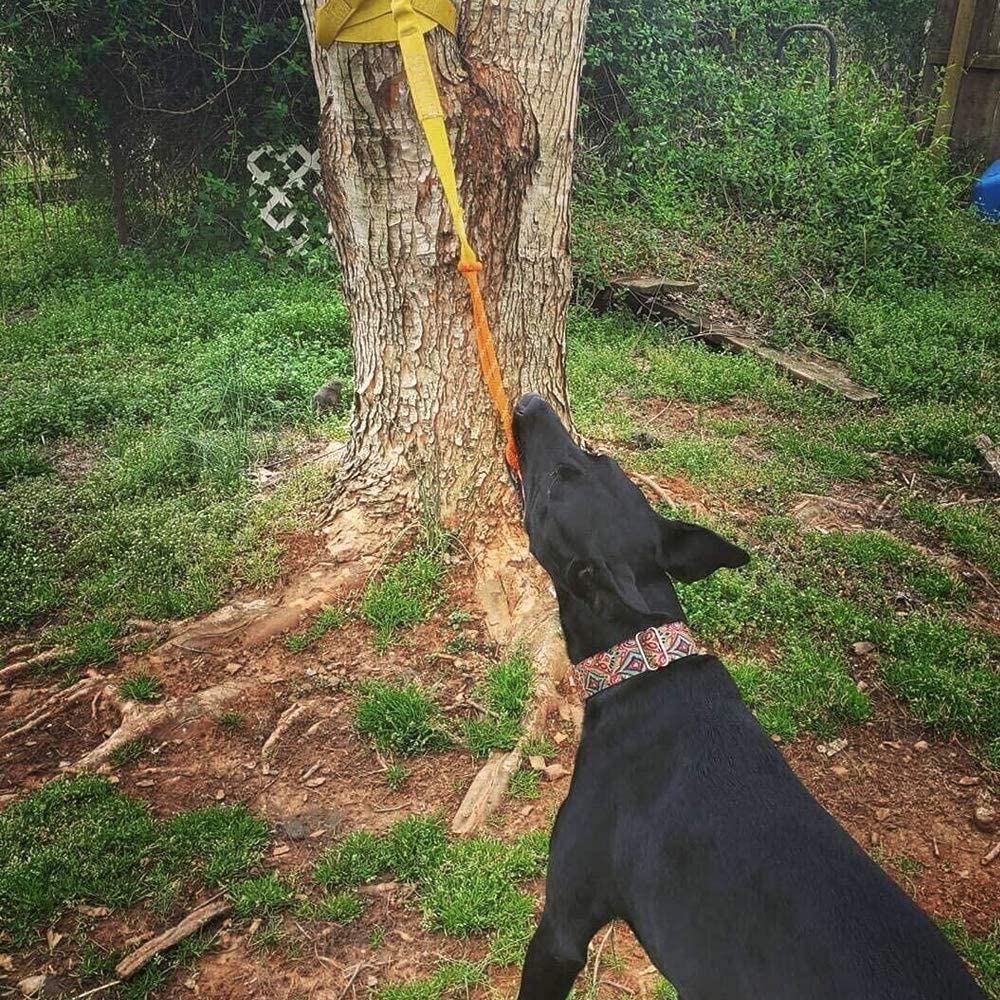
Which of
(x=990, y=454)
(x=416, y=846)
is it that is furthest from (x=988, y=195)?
(x=416, y=846)

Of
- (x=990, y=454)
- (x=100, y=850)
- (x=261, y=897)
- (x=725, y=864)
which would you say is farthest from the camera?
(x=990, y=454)

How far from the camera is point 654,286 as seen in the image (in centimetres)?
678

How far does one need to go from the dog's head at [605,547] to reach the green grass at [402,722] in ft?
3.25

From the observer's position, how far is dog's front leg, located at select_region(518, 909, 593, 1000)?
2.17m

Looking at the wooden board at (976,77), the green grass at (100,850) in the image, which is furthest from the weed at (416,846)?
the wooden board at (976,77)

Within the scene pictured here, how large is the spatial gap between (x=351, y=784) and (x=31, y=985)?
1.02 meters

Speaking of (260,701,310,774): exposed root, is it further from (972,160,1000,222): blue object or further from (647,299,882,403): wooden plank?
(972,160,1000,222): blue object

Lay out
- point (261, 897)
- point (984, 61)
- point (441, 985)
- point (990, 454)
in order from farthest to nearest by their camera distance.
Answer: point (984, 61) → point (990, 454) → point (261, 897) → point (441, 985)

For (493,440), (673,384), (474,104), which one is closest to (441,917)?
(493,440)

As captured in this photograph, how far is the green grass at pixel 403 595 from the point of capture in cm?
359

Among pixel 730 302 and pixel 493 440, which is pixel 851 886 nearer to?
pixel 493 440

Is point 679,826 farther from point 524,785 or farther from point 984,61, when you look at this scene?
point 984,61

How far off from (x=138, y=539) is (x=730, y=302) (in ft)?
14.9

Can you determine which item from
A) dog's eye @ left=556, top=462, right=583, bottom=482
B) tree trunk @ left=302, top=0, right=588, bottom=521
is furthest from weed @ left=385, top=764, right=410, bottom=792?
dog's eye @ left=556, top=462, right=583, bottom=482
